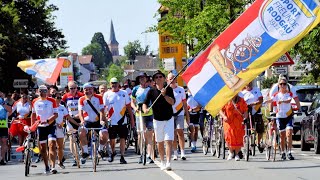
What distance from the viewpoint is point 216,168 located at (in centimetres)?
1786

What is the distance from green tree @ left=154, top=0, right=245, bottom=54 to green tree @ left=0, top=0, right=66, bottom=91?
875 cm

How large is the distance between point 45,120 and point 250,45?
4.71 m

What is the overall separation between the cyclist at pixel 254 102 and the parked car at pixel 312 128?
46.7 inches

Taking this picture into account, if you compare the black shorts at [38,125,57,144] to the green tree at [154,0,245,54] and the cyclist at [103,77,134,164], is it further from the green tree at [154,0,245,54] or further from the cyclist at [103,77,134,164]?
the green tree at [154,0,245,54]

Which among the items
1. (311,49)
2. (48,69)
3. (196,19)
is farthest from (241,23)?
(196,19)

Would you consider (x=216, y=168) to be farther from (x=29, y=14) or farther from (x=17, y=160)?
(x=29, y=14)

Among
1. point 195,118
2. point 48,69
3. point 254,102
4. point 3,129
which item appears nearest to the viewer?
point 254,102

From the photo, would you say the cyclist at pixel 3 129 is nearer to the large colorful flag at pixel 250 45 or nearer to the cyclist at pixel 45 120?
the cyclist at pixel 45 120

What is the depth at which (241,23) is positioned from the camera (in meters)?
16.0

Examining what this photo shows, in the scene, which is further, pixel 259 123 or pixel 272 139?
pixel 259 123

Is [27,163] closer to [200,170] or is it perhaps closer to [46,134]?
[46,134]

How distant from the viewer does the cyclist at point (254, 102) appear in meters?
21.6

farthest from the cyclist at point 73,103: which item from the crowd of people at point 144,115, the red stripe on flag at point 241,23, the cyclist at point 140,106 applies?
the red stripe on flag at point 241,23

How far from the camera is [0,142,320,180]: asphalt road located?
52.5 feet
